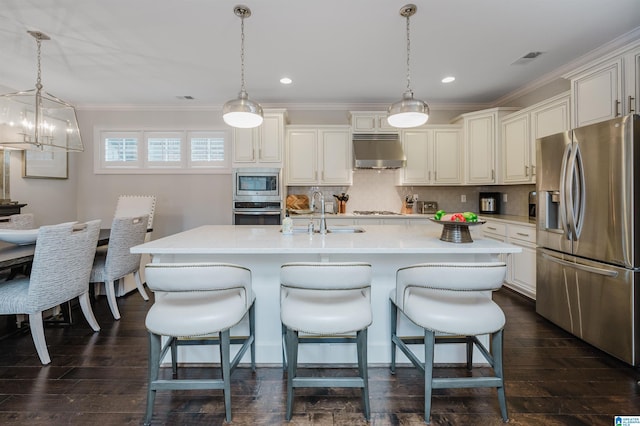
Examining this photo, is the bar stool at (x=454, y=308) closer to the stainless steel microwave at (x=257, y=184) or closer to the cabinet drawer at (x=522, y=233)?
the cabinet drawer at (x=522, y=233)

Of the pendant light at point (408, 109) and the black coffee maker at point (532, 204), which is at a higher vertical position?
the pendant light at point (408, 109)

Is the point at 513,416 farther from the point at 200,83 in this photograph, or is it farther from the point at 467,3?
the point at 200,83

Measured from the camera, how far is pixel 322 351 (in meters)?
2.13

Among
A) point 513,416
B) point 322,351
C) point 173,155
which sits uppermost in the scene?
point 173,155

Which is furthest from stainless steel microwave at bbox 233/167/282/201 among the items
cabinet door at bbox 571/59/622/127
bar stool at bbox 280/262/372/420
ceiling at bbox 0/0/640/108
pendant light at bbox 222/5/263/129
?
cabinet door at bbox 571/59/622/127

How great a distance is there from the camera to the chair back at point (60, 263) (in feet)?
7.04

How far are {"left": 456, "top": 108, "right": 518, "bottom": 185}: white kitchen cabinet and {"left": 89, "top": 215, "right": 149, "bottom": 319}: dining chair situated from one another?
4.41 metres

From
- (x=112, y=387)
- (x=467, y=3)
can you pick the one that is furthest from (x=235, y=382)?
(x=467, y=3)

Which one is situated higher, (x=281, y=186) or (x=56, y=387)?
(x=281, y=186)

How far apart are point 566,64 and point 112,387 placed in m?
5.18

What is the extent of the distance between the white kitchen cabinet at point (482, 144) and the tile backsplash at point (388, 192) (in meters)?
0.52

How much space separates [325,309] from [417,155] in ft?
11.9

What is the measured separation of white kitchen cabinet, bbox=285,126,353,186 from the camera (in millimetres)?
4535

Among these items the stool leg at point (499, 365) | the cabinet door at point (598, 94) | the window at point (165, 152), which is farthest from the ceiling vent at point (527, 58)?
the window at point (165, 152)
